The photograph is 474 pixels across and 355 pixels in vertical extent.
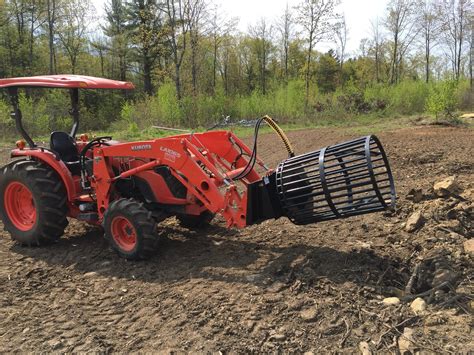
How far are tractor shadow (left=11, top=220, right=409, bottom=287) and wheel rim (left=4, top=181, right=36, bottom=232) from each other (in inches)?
13.8

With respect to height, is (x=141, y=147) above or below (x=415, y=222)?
above

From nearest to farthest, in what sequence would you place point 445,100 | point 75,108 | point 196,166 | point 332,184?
point 332,184
point 196,166
point 75,108
point 445,100

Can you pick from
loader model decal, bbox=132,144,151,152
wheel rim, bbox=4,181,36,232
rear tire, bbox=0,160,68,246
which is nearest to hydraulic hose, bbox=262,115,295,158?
loader model decal, bbox=132,144,151,152

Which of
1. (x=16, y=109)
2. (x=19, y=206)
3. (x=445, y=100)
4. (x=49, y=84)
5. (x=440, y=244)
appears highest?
(x=445, y=100)

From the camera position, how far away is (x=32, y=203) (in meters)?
5.58

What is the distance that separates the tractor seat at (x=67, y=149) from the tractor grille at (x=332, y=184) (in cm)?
272

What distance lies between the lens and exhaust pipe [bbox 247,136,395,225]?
12.5 ft

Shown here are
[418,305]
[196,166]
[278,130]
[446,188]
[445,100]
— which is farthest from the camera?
[445,100]

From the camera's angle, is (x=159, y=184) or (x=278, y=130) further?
(x=159, y=184)

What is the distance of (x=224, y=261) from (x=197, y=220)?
1230mm

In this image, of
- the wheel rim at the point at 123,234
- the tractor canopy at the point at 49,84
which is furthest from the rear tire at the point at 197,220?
the tractor canopy at the point at 49,84

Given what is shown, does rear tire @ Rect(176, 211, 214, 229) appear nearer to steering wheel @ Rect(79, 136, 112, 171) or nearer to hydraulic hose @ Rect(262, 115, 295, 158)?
steering wheel @ Rect(79, 136, 112, 171)

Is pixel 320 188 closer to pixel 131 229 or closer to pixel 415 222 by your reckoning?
pixel 415 222

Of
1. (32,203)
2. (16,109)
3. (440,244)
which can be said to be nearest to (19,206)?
(32,203)
